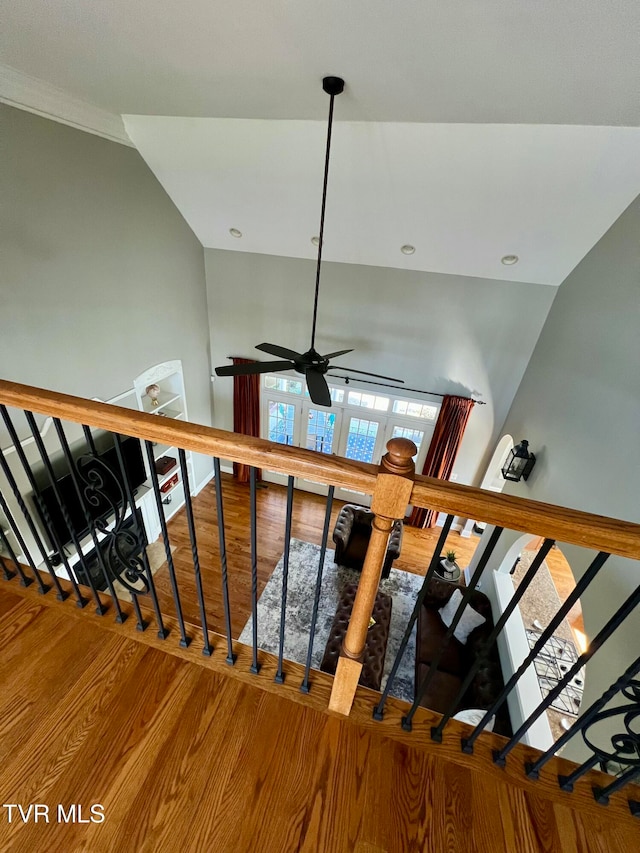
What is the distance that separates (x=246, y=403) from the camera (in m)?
6.12

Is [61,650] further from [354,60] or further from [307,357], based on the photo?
[354,60]

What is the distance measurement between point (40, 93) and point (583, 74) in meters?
3.59

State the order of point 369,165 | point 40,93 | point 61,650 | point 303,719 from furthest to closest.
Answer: point 369,165 → point 40,93 → point 61,650 → point 303,719

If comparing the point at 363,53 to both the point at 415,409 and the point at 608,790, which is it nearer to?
the point at 608,790

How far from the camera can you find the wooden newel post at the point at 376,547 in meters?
0.83

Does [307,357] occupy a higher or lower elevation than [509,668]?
higher

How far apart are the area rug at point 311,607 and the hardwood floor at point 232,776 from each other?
3.11 m

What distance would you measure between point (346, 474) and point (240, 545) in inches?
192

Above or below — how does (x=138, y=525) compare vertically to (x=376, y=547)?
below

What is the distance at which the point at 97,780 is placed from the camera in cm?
106

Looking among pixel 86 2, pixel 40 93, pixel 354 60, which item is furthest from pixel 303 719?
pixel 40 93

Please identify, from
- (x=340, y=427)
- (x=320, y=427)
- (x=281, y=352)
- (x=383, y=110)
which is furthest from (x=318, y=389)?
(x=320, y=427)

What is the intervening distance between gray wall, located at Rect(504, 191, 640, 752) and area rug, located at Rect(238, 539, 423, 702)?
2.15 m

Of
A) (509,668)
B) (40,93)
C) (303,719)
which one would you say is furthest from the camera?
(509,668)
